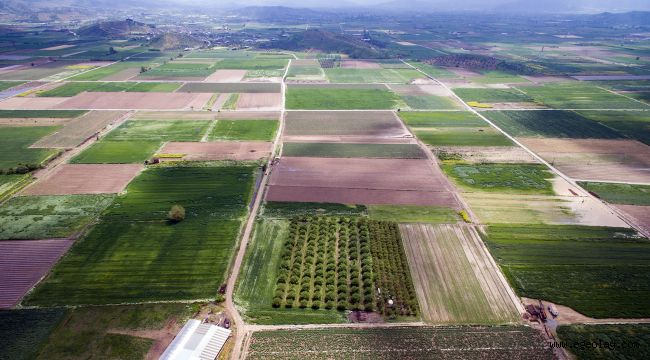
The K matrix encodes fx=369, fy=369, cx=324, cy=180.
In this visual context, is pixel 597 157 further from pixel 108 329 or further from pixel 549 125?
pixel 108 329

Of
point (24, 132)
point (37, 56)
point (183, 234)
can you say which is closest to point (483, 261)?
point (183, 234)

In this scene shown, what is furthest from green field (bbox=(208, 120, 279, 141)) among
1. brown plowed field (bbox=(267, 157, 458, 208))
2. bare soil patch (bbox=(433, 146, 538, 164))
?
bare soil patch (bbox=(433, 146, 538, 164))

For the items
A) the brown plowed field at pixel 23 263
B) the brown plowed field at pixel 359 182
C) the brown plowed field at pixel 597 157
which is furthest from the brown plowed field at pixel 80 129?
the brown plowed field at pixel 597 157

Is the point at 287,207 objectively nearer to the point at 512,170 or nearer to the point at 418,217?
the point at 418,217

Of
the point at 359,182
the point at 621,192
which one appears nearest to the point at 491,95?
the point at 621,192

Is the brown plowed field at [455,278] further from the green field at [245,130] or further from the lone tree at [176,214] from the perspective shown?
the green field at [245,130]
